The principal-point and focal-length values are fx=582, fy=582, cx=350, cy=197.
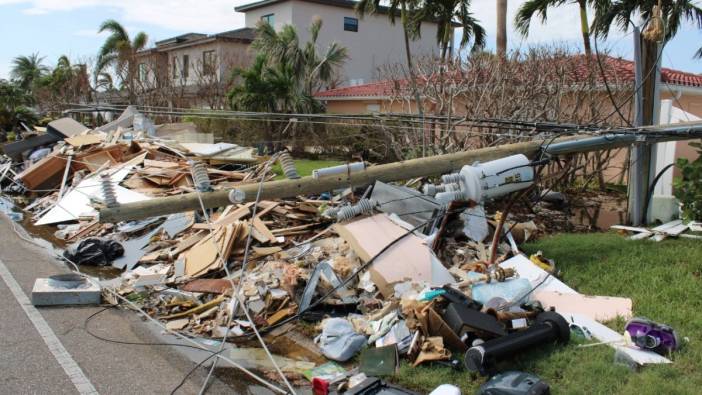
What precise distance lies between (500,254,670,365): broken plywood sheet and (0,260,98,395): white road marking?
465 cm

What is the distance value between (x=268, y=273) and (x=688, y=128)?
5.91 m

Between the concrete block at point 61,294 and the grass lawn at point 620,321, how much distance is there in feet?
14.4

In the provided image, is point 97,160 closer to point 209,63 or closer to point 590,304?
point 590,304

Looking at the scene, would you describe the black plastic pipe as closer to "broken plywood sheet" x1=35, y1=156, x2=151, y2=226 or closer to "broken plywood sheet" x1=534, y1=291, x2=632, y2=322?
"broken plywood sheet" x1=534, y1=291, x2=632, y2=322

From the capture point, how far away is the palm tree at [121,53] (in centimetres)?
3350

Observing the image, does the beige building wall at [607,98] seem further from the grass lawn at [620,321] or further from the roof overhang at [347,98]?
the grass lawn at [620,321]

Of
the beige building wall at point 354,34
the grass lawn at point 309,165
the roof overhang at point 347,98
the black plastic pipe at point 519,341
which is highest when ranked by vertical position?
the beige building wall at point 354,34

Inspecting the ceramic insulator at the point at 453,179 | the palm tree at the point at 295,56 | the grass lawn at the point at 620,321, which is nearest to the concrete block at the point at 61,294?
the grass lawn at the point at 620,321

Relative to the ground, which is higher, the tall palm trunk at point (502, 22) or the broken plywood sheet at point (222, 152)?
the tall palm trunk at point (502, 22)

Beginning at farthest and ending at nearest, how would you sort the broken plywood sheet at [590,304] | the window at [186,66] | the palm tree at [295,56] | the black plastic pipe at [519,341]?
the window at [186,66], the palm tree at [295,56], the broken plywood sheet at [590,304], the black plastic pipe at [519,341]

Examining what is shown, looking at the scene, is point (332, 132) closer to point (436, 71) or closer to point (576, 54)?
point (436, 71)

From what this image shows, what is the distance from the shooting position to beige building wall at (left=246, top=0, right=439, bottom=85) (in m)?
35.1

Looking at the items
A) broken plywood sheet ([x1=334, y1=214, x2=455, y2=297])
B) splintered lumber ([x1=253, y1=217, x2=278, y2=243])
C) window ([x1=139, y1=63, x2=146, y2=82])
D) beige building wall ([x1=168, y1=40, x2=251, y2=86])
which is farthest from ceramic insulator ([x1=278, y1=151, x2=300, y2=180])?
window ([x1=139, y1=63, x2=146, y2=82])

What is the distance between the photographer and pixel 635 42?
33.2 ft
